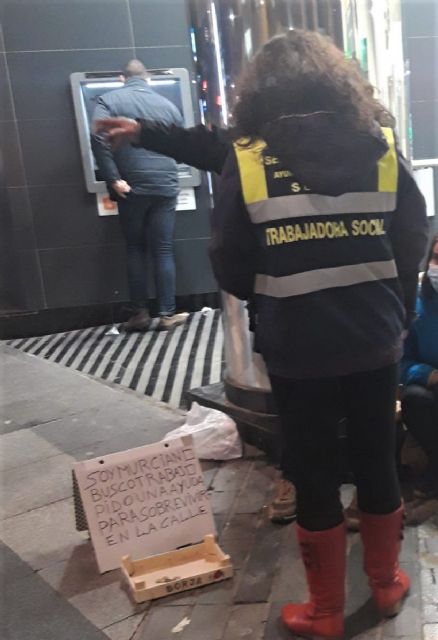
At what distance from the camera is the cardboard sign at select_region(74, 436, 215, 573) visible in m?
2.19

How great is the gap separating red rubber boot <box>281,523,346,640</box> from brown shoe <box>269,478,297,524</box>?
57 cm

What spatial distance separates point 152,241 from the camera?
18.4ft

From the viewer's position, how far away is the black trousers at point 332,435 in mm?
1675

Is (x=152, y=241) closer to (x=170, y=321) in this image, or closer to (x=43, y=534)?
(x=170, y=321)

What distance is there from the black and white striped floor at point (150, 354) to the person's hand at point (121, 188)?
1137mm

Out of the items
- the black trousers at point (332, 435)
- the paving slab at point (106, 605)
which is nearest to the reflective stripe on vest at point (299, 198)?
the black trousers at point (332, 435)

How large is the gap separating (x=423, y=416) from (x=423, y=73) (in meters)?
4.41

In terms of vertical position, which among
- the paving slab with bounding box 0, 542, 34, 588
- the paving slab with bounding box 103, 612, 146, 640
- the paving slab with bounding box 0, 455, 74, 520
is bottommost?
the paving slab with bounding box 0, 455, 74, 520

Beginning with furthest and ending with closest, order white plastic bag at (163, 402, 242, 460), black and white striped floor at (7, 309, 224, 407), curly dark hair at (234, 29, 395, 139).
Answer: black and white striped floor at (7, 309, 224, 407) → white plastic bag at (163, 402, 242, 460) → curly dark hair at (234, 29, 395, 139)

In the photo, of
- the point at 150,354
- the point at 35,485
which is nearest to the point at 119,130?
the point at 35,485

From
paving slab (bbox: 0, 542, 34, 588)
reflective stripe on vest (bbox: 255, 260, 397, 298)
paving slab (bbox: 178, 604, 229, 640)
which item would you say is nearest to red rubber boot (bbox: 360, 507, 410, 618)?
paving slab (bbox: 178, 604, 229, 640)

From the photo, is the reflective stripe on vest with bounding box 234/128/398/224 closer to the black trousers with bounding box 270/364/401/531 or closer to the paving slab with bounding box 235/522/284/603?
the black trousers with bounding box 270/364/401/531

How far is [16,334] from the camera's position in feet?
19.7

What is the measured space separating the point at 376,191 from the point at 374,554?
96 centimetres
